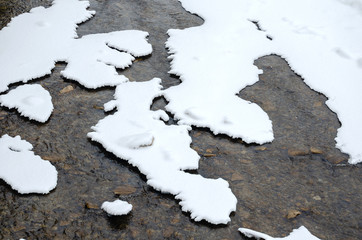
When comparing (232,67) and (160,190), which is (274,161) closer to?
(160,190)

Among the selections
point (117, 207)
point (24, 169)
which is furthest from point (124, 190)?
point (24, 169)

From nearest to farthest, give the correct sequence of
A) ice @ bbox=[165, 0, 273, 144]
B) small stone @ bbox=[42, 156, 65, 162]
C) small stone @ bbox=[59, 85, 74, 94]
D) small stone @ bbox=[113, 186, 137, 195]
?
small stone @ bbox=[113, 186, 137, 195], small stone @ bbox=[42, 156, 65, 162], ice @ bbox=[165, 0, 273, 144], small stone @ bbox=[59, 85, 74, 94]

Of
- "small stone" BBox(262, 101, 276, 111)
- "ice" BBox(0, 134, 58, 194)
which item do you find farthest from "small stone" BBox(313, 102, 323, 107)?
"ice" BBox(0, 134, 58, 194)

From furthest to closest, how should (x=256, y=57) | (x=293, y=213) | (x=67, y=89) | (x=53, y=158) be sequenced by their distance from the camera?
(x=256, y=57) < (x=67, y=89) < (x=53, y=158) < (x=293, y=213)

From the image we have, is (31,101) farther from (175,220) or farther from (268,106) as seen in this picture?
(268,106)

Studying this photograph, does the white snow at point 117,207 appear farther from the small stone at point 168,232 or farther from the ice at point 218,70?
the ice at point 218,70

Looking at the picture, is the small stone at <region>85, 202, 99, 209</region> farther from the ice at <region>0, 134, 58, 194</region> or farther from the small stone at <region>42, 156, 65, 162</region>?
the small stone at <region>42, 156, 65, 162</region>
